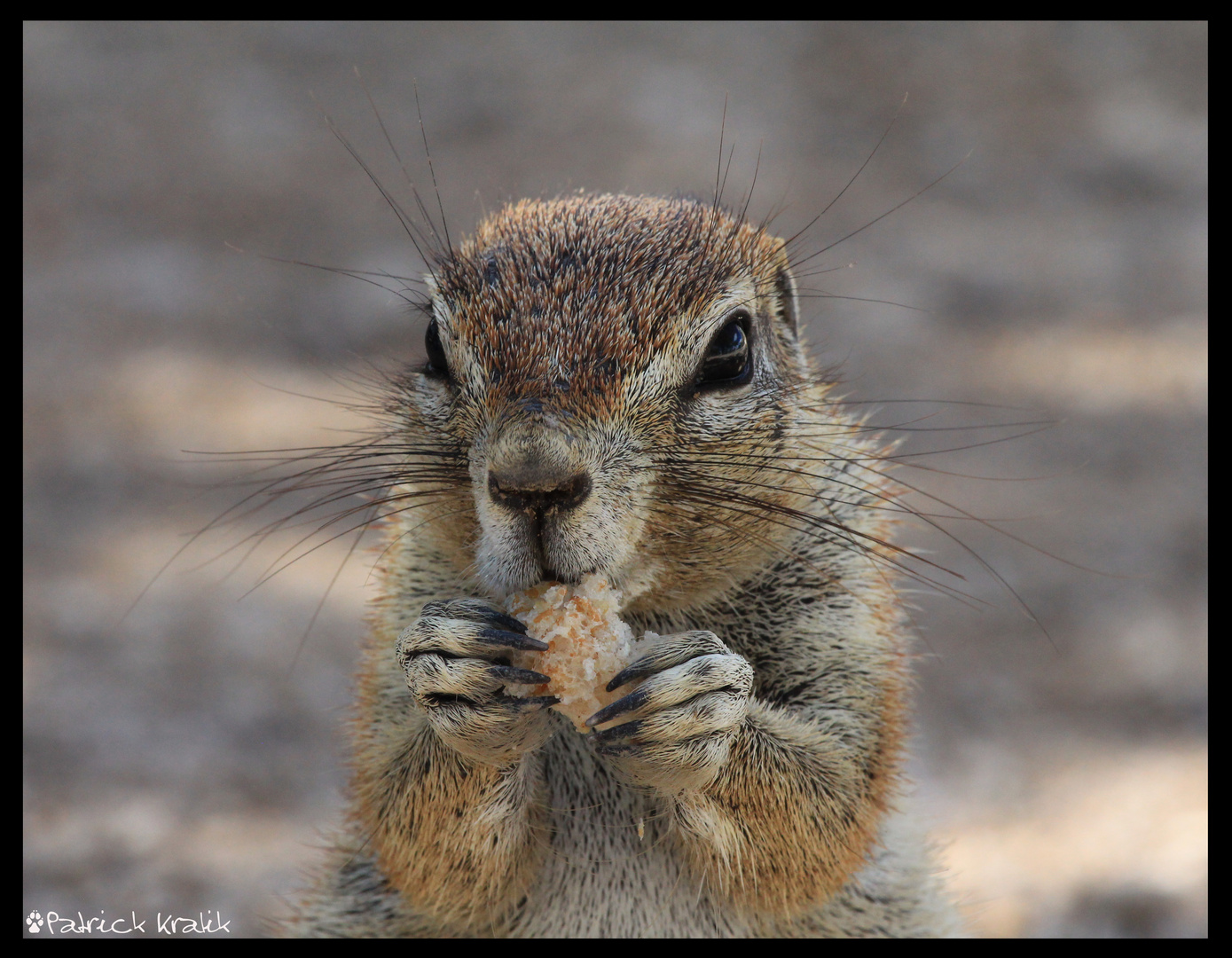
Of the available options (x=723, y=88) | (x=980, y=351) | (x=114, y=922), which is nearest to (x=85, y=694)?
(x=114, y=922)

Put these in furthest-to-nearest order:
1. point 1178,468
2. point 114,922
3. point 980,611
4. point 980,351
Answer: point 980,351
point 1178,468
point 980,611
point 114,922

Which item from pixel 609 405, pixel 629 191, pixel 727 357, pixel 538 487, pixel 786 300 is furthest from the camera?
pixel 629 191

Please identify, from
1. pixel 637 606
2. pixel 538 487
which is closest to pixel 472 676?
pixel 538 487

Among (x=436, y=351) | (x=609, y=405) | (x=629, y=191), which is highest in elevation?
(x=629, y=191)

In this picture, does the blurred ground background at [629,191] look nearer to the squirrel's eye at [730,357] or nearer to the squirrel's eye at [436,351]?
the squirrel's eye at [436,351]

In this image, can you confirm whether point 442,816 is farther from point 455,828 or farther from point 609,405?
point 609,405

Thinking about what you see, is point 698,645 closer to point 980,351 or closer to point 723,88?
point 980,351
